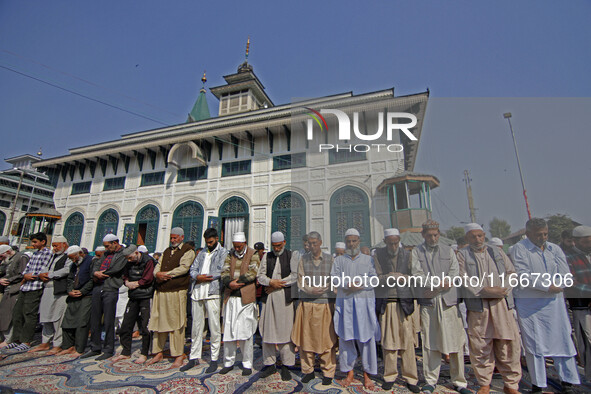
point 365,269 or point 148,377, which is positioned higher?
point 365,269

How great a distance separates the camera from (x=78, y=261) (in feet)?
15.0

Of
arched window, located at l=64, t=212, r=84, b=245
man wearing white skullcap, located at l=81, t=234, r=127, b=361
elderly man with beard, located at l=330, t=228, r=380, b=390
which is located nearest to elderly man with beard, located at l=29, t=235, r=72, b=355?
man wearing white skullcap, located at l=81, t=234, r=127, b=361

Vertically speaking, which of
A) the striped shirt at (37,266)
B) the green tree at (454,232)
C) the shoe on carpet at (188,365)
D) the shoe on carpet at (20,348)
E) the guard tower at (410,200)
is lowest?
the shoe on carpet at (20,348)

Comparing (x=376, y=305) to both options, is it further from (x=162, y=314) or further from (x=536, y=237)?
(x=162, y=314)

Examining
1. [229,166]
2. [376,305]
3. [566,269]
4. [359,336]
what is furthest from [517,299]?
[229,166]

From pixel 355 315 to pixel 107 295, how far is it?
3.41 m

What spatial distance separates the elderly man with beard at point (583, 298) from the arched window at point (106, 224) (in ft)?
48.6

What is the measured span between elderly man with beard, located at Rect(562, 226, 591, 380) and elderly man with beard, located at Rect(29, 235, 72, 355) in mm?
6586

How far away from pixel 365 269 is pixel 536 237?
1.85 m

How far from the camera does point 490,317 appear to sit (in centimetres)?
288

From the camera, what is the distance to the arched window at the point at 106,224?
42.5 ft

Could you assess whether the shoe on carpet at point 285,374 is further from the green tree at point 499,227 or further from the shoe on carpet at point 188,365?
the green tree at point 499,227

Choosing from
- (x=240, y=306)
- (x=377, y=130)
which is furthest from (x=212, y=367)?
(x=377, y=130)

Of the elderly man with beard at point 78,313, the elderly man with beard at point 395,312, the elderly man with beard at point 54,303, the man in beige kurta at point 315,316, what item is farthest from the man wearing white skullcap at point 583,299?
the elderly man with beard at point 54,303
